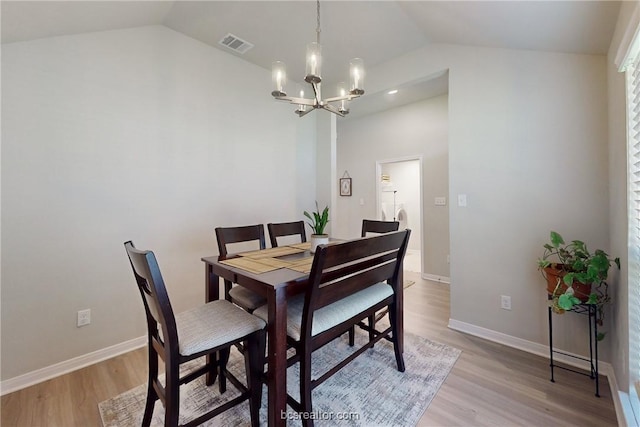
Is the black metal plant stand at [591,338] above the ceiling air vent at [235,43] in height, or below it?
below

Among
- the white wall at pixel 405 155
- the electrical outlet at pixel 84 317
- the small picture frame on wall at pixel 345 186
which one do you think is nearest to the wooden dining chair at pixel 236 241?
the electrical outlet at pixel 84 317

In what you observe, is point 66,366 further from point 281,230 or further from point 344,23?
point 344,23

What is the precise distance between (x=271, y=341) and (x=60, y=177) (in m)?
1.92

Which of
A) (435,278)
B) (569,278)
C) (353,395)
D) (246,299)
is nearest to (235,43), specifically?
(246,299)

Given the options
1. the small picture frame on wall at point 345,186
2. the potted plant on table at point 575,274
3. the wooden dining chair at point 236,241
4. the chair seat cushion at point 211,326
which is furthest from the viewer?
the small picture frame on wall at point 345,186

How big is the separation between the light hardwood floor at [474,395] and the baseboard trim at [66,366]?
0.05 m

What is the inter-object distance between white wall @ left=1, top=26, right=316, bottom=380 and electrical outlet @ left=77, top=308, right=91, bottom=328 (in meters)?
0.04

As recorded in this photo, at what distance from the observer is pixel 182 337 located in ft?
3.79

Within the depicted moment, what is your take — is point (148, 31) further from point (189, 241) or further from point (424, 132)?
point (424, 132)

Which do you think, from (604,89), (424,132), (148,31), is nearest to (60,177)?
(148,31)

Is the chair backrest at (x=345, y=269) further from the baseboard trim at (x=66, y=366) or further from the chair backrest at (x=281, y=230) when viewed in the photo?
the baseboard trim at (x=66, y=366)

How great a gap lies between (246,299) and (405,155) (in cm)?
348

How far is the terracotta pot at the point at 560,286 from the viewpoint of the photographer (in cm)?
165

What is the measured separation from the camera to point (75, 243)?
192 cm
